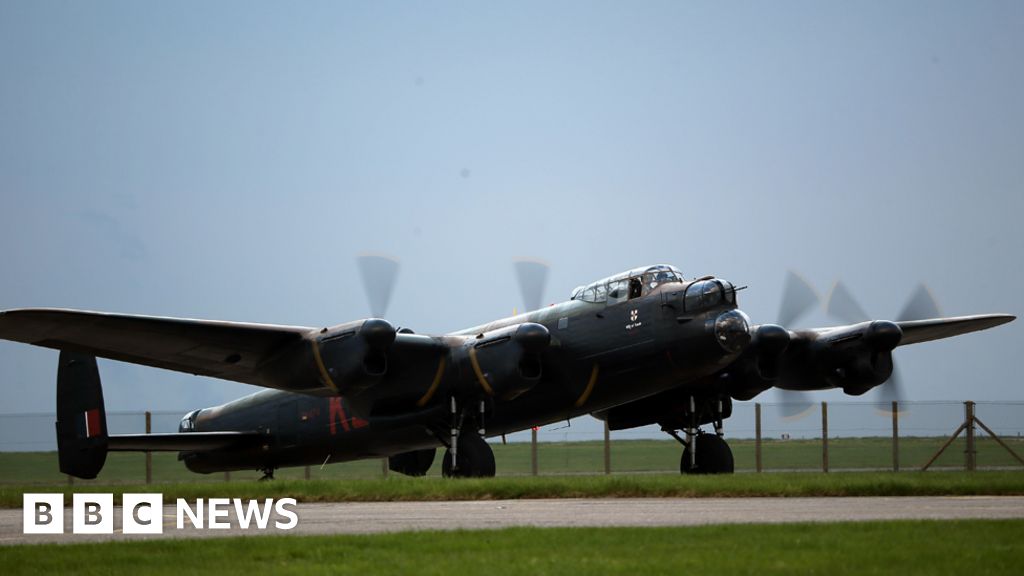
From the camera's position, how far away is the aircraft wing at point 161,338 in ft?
72.4

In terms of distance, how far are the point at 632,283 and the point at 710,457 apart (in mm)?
5029

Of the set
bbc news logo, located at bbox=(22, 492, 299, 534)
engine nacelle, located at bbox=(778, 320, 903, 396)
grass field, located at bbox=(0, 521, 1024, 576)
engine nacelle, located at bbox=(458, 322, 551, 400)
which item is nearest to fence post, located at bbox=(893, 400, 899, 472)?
engine nacelle, located at bbox=(778, 320, 903, 396)

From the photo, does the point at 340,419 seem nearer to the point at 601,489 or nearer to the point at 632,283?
the point at 632,283

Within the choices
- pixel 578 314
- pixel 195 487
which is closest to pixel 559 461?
pixel 578 314

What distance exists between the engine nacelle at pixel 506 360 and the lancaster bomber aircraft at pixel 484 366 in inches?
1.3

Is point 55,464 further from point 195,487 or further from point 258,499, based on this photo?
point 258,499

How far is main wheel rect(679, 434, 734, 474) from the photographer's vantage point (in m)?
27.2

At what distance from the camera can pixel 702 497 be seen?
17.7 meters

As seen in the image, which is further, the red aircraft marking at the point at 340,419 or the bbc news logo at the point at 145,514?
the red aircraft marking at the point at 340,419

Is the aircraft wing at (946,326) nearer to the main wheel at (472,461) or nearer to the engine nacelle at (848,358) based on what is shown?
the engine nacelle at (848,358)

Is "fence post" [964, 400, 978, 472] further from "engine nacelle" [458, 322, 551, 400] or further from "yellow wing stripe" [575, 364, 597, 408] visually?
"engine nacelle" [458, 322, 551, 400]

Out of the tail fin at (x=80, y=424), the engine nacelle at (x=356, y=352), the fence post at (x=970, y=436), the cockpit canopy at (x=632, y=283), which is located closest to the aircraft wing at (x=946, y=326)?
the fence post at (x=970, y=436)

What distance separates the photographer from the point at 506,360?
24.1m

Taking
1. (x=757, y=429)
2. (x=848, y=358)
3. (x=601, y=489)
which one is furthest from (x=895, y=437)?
(x=601, y=489)
